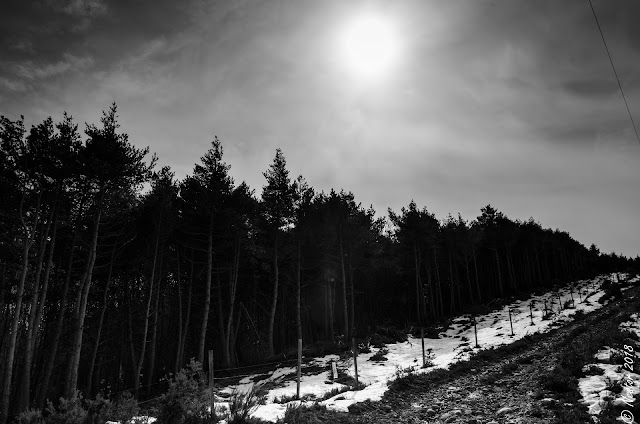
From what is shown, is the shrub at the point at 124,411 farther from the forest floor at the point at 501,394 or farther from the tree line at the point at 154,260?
the tree line at the point at 154,260

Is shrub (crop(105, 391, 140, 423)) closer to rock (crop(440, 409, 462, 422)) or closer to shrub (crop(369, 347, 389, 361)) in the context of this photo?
rock (crop(440, 409, 462, 422))

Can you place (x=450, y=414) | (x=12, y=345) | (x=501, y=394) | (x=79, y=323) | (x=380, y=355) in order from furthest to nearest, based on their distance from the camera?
1. (x=380, y=355)
2. (x=79, y=323)
3. (x=12, y=345)
4. (x=501, y=394)
5. (x=450, y=414)

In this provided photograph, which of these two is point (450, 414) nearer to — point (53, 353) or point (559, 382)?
point (559, 382)

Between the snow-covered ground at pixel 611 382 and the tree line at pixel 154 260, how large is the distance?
15.0 metres

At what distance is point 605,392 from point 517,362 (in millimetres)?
6206

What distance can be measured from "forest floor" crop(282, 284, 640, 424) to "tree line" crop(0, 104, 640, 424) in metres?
9.92

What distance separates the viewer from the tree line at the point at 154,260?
1662 cm

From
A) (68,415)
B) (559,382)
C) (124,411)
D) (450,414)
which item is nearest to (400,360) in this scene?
(559,382)

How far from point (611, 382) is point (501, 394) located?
110 inches

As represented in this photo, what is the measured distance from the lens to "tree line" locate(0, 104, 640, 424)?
54.5ft

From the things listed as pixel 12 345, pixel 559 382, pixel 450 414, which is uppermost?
pixel 12 345

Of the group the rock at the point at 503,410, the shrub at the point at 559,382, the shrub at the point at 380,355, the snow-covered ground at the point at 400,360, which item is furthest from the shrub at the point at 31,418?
the shrub at the point at 380,355

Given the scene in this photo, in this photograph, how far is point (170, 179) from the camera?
2456 centimetres

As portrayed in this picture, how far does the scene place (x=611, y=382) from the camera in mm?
8914
